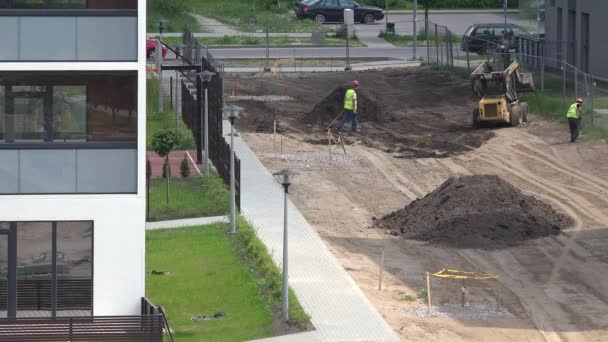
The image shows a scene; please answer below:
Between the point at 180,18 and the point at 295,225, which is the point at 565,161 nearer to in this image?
the point at 295,225

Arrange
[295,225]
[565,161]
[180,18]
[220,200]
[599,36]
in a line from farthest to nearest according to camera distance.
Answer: [180,18] → [599,36] → [565,161] → [220,200] → [295,225]

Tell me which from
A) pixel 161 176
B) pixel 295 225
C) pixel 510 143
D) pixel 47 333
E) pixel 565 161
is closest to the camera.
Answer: pixel 47 333

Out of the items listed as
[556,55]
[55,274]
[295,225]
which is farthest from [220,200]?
[556,55]

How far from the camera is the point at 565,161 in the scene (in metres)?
41.5

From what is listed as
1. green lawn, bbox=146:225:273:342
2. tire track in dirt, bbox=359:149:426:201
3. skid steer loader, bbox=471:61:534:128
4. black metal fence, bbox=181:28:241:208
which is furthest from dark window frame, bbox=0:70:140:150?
skid steer loader, bbox=471:61:534:128

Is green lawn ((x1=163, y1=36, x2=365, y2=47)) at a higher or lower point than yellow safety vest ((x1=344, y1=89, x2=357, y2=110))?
higher

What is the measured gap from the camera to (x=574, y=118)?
42938 millimetres

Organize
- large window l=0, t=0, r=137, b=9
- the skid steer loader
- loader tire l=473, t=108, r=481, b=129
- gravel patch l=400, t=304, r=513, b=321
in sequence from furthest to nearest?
loader tire l=473, t=108, r=481, b=129 < the skid steer loader < gravel patch l=400, t=304, r=513, b=321 < large window l=0, t=0, r=137, b=9

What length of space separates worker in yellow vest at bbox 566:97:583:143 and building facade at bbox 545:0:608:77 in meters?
11.3

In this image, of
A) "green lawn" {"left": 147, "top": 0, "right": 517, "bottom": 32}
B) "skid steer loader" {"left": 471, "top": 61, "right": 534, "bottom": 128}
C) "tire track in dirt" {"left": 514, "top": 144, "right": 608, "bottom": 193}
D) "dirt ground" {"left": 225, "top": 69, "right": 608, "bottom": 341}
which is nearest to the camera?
"dirt ground" {"left": 225, "top": 69, "right": 608, "bottom": 341}

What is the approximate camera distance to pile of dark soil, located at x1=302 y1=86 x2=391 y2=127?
5022cm

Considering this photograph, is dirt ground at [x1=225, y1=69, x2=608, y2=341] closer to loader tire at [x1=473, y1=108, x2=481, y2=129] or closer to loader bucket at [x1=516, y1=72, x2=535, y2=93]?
loader tire at [x1=473, y1=108, x2=481, y2=129]

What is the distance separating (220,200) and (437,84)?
25026 millimetres

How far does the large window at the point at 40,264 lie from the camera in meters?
24.2
